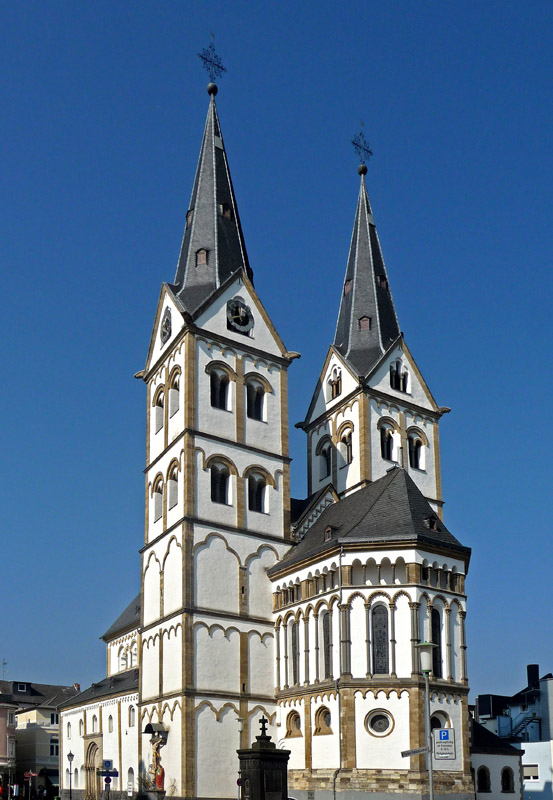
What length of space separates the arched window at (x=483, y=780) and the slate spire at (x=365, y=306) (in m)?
22.6

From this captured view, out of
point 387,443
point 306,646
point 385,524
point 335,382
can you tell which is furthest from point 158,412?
point 385,524

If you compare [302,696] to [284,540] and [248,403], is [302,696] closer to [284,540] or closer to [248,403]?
[284,540]

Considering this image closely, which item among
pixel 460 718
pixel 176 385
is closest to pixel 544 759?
pixel 460 718

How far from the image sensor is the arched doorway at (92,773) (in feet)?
190

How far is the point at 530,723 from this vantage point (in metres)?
73.6

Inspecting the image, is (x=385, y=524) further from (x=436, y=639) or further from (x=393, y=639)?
(x=436, y=639)

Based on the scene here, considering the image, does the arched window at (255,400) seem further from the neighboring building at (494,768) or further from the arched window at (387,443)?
the neighboring building at (494,768)

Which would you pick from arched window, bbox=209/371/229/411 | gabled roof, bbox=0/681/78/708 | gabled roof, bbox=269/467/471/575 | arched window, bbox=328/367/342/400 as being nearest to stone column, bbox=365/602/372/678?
gabled roof, bbox=269/467/471/575

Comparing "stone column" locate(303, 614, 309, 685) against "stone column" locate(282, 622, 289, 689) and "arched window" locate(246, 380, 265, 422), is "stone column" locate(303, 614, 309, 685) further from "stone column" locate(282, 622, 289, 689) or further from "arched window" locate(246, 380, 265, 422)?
"arched window" locate(246, 380, 265, 422)

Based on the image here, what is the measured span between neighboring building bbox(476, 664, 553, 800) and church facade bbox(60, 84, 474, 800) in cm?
1761

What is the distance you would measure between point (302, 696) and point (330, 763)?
3749 millimetres

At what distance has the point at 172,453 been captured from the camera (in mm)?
49531

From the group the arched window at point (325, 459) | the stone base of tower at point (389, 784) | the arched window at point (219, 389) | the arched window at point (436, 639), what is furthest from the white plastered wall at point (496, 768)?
the arched window at point (219, 389)

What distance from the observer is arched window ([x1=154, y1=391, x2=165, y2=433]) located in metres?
52.3
